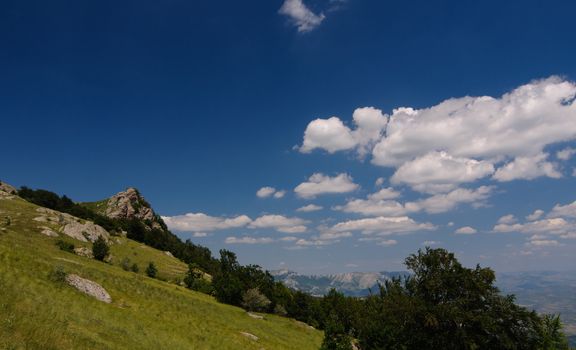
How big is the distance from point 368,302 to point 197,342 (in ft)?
339

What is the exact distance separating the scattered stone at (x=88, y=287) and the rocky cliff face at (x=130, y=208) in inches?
5602


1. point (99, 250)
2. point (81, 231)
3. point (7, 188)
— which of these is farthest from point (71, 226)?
point (7, 188)

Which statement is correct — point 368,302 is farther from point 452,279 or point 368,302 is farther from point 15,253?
point 15,253

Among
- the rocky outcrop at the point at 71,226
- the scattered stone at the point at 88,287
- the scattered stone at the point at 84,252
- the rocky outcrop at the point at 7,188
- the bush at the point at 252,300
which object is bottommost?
the bush at the point at 252,300

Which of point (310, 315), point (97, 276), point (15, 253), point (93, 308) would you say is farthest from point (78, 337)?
point (310, 315)

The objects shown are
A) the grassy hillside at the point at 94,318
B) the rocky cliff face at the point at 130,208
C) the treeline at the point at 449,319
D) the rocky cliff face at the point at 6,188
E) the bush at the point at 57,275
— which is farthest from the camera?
the rocky cliff face at the point at 130,208

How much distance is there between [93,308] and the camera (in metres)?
35.1

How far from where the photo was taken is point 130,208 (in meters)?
181

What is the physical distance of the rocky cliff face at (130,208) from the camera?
176250 millimetres

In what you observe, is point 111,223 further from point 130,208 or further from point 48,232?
point 48,232

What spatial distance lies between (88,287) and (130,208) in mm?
152587

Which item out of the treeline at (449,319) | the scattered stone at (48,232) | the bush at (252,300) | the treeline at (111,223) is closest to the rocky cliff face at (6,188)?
the treeline at (111,223)

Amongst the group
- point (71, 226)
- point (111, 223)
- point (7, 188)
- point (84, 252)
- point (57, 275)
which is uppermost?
point (7, 188)

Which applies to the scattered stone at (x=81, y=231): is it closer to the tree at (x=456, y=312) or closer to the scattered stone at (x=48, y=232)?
the scattered stone at (x=48, y=232)
